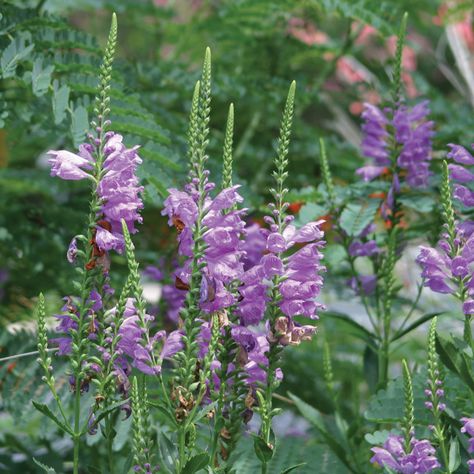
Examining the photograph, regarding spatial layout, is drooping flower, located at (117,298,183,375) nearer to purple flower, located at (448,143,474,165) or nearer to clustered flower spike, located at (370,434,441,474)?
clustered flower spike, located at (370,434,441,474)

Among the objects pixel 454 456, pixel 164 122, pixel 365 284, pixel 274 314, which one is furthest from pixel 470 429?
pixel 164 122

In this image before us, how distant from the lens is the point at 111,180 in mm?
1808

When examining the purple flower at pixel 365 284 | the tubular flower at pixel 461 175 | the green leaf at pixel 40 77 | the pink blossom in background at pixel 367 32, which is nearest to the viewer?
the tubular flower at pixel 461 175

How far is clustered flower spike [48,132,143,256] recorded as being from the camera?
1810mm

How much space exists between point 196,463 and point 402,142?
1326mm

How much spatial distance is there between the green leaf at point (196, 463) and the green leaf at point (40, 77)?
3.72 feet

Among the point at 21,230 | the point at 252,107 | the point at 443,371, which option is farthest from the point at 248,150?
the point at 443,371

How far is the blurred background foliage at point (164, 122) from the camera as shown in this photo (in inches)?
104

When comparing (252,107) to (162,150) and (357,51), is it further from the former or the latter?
(162,150)

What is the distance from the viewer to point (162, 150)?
2.62 metres

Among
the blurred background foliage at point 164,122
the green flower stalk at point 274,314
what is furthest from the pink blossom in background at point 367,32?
the green flower stalk at point 274,314

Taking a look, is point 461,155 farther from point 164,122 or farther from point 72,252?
point 164,122

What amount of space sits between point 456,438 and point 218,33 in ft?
8.30

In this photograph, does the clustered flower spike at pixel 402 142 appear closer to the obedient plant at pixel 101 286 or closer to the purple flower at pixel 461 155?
the purple flower at pixel 461 155
